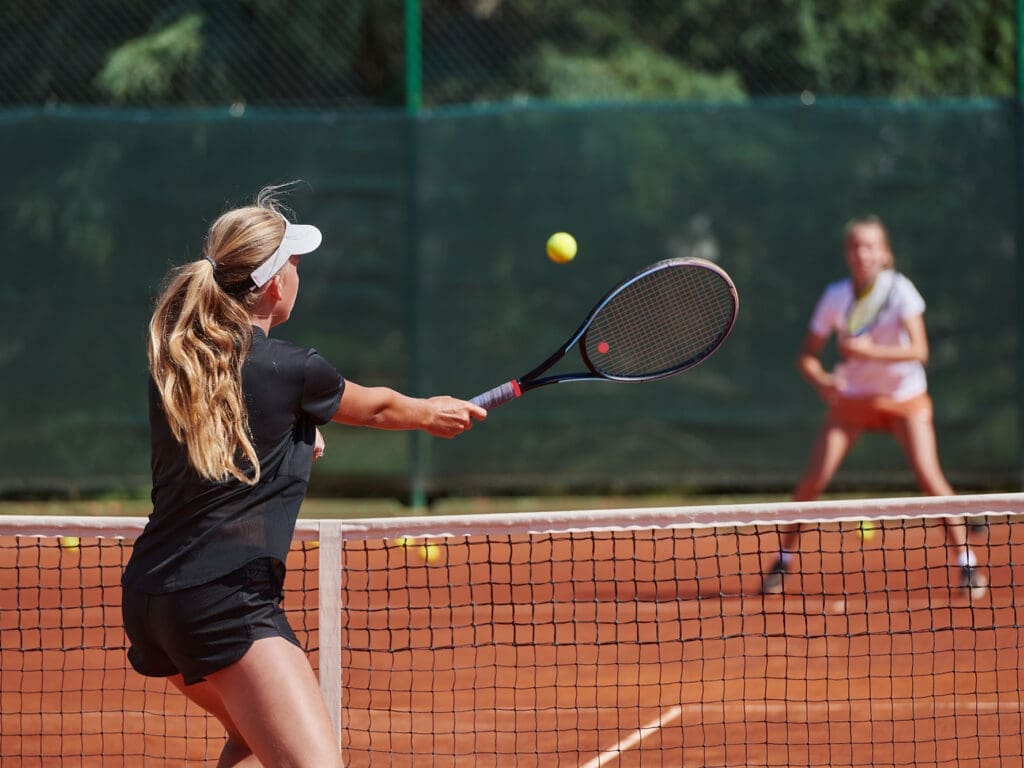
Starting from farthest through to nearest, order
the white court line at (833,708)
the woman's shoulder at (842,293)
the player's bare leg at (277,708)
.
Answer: the woman's shoulder at (842,293) < the white court line at (833,708) < the player's bare leg at (277,708)

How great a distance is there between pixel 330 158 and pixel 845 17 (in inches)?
167

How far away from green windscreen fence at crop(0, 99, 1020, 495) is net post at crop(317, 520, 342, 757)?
180 inches

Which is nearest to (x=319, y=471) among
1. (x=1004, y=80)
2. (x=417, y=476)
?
(x=417, y=476)

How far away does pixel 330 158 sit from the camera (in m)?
7.71

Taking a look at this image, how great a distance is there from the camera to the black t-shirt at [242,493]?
242cm

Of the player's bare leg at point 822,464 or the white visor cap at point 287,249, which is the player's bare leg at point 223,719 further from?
the player's bare leg at point 822,464

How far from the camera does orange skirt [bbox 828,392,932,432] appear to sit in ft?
18.3

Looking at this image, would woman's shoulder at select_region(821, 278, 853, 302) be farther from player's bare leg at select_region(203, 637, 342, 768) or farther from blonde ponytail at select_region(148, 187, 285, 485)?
player's bare leg at select_region(203, 637, 342, 768)

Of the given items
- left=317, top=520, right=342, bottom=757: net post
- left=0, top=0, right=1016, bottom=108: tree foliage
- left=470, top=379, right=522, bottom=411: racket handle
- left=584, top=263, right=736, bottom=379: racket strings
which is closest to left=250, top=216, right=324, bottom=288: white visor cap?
left=470, top=379, right=522, bottom=411: racket handle

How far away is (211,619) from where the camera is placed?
2.38 metres

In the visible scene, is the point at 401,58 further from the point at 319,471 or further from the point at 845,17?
the point at 319,471

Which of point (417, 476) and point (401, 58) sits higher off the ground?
point (401, 58)

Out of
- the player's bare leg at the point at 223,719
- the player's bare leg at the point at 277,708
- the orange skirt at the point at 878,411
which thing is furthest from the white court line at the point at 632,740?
the orange skirt at the point at 878,411

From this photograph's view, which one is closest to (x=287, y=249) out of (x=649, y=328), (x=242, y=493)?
(x=242, y=493)
